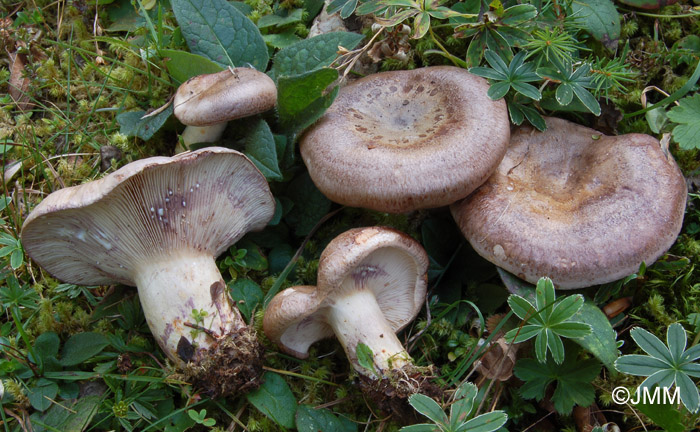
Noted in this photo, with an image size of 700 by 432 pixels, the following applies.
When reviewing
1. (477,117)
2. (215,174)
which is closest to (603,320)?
(477,117)

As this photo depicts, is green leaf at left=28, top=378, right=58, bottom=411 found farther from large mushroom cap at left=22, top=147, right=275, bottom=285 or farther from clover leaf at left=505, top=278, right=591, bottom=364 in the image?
clover leaf at left=505, top=278, right=591, bottom=364

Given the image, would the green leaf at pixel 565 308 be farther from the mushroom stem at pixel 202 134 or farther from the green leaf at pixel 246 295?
the mushroom stem at pixel 202 134

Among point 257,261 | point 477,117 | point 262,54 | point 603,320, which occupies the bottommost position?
point 603,320

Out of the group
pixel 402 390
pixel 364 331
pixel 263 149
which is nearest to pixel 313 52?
pixel 263 149

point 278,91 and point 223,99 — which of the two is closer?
point 223,99

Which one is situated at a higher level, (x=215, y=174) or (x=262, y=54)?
(x=262, y=54)

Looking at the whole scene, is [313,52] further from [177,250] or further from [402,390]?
[402,390]

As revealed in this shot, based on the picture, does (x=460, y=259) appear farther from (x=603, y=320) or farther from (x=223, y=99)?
(x=223, y=99)
